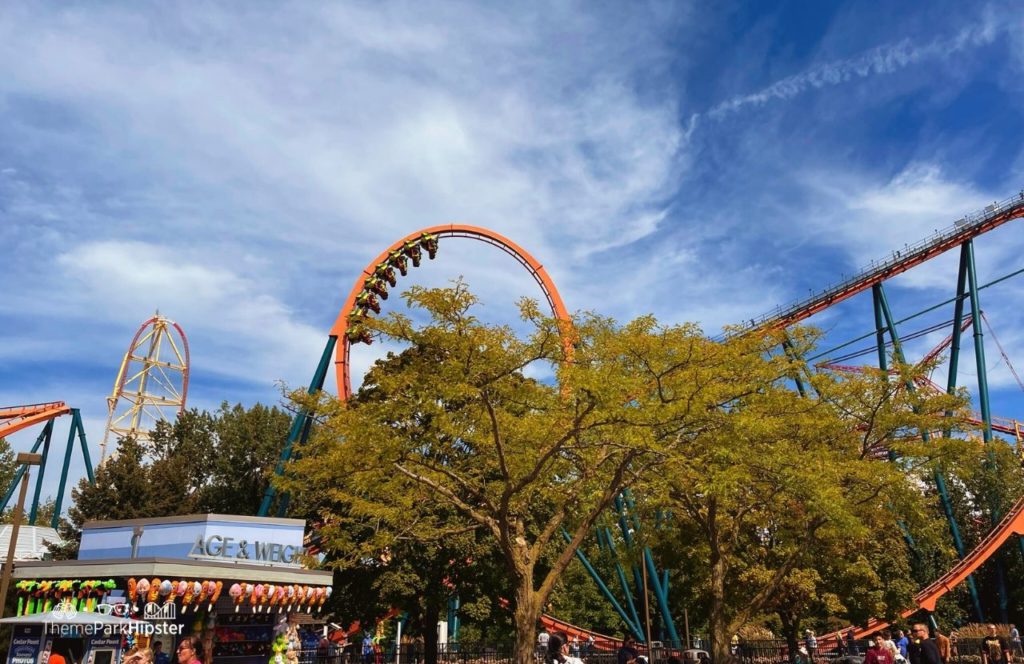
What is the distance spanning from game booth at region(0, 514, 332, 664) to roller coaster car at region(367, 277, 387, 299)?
1457 centimetres

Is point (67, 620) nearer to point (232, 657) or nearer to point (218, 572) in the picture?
point (218, 572)

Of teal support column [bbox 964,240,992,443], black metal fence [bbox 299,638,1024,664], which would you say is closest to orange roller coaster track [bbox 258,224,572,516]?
black metal fence [bbox 299,638,1024,664]

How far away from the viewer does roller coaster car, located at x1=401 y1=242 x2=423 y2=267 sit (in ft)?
108

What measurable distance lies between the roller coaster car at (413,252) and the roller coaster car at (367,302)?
264cm

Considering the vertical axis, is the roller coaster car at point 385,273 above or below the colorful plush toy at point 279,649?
above

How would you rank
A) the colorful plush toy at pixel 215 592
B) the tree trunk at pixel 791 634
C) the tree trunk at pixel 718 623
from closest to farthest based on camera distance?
the colorful plush toy at pixel 215 592 < the tree trunk at pixel 718 623 < the tree trunk at pixel 791 634

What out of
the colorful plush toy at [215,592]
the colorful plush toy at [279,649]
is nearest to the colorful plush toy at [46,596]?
the colorful plush toy at [215,592]

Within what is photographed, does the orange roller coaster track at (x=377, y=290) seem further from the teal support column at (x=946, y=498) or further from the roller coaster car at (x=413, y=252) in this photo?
the teal support column at (x=946, y=498)

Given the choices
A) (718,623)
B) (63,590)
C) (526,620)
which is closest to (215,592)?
(63,590)

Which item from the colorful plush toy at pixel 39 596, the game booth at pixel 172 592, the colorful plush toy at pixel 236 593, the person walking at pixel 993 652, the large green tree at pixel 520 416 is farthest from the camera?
the person walking at pixel 993 652

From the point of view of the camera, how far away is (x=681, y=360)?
13984mm

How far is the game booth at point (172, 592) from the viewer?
14344mm

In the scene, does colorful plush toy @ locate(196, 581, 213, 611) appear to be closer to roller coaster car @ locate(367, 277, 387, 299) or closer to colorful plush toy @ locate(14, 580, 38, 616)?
colorful plush toy @ locate(14, 580, 38, 616)

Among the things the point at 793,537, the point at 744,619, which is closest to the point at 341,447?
the point at 744,619
